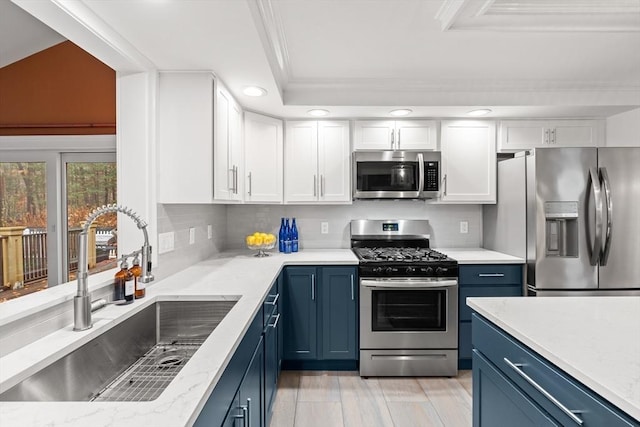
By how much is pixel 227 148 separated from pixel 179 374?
1.83 m

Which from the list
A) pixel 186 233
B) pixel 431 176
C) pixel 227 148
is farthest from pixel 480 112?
pixel 186 233

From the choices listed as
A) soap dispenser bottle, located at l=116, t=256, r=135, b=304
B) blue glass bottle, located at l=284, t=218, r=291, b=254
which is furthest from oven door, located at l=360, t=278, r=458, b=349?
soap dispenser bottle, located at l=116, t=256, r=135, b=304

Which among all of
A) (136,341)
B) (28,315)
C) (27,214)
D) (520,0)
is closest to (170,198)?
(136,341)

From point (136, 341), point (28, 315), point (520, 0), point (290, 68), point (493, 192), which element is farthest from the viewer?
point (493, 192)

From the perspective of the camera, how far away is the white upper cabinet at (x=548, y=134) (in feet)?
11.0

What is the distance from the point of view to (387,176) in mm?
3311

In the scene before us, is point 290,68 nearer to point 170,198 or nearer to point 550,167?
point 170,198

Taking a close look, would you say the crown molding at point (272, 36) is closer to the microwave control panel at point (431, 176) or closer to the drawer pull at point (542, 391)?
the microwave control panel at point (431, 176)

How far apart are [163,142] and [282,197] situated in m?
1.31

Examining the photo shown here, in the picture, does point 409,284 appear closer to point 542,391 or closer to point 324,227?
point 324,227

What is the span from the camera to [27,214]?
289cm

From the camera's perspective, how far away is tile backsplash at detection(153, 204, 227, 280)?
2.27m

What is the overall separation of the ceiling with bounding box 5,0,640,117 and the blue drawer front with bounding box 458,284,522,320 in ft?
4.72

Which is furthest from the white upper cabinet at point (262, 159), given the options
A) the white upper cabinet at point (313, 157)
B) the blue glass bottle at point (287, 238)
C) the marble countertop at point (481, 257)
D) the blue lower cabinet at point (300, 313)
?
the marble countertop at point (481, 257)
